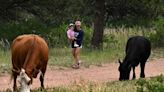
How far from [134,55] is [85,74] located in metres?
2.72

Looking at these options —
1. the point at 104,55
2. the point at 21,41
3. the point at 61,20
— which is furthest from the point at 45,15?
the point at 21,41

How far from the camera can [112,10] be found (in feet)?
144

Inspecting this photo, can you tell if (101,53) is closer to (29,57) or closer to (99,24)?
(99,24)

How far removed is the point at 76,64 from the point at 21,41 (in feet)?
21.3

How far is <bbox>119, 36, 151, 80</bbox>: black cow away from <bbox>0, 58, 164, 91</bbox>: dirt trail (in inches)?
38.5

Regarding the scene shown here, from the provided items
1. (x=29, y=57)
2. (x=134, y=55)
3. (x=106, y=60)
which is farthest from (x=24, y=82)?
(x=106, y=60)

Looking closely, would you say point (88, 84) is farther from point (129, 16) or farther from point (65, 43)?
point (129, 16)

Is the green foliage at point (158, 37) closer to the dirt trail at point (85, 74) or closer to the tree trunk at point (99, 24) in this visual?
the tree trunk at point (99, 24)

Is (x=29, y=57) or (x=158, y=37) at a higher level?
(x=29, y=57)

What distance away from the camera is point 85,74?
64.7 feet

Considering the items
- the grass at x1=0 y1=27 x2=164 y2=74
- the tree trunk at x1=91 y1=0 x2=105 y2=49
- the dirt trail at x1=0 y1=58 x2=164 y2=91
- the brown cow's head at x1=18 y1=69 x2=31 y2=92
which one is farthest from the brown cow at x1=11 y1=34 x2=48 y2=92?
the tree trunk at x1=91 y1=0 x2=105 y2=49

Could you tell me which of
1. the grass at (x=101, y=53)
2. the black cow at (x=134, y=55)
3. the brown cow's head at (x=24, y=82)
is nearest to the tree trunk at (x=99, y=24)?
the grass at (x=101, y=53)

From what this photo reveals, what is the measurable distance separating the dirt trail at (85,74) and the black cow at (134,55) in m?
0.98

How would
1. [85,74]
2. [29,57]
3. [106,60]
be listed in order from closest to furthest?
[29,57] < [85,74] < [106,60]
